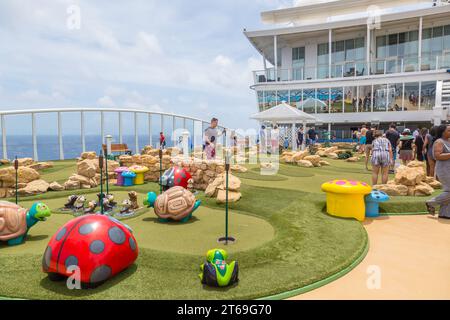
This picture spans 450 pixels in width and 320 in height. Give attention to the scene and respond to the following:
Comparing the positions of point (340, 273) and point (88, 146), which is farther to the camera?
point (88, 146)

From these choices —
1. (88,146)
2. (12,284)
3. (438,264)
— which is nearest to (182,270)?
(12,284)

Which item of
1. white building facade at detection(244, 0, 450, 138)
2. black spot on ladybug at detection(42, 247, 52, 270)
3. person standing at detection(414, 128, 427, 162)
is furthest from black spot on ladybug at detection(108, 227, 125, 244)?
white building facade at detection(244, 0, 450, 138)

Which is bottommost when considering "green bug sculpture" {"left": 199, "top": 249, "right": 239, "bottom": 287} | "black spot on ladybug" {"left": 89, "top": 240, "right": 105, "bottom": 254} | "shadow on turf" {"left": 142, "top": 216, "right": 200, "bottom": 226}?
"shadow on turf" {"left": 142, "top": 216, "right": 200, "bottom": 226}

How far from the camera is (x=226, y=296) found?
3.47m

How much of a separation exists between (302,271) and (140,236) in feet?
9.71

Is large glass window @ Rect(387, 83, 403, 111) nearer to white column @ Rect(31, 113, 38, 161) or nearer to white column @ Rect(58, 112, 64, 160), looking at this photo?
white column @ Rect(58, 112, 64, 160)

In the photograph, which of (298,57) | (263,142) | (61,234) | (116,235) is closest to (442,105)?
(263,142)

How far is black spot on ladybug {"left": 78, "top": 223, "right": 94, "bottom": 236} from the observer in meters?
3.71

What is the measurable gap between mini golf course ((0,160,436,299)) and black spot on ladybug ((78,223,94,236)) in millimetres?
661

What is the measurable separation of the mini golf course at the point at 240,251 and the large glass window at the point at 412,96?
1900 centimetres

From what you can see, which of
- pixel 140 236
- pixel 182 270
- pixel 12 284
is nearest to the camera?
pixel 12 284

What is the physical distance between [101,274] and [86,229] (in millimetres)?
564

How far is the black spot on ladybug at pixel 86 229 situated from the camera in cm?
371
